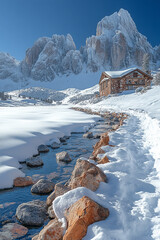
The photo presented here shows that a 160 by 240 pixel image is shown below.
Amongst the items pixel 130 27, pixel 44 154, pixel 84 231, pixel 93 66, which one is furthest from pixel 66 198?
pixel 130 27

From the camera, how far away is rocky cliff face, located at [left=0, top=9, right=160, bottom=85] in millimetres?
136875

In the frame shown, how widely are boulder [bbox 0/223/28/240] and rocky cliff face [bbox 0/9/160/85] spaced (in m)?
144

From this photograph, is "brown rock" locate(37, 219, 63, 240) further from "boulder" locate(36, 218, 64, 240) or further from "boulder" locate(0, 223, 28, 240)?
"boulder" locate(0, 223, 28, 240)

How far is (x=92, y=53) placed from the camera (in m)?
151

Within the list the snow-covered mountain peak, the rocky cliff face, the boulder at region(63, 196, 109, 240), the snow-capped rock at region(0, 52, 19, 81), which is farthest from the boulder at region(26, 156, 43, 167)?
the snow-capped rock at region(0, 52, 19, 81)

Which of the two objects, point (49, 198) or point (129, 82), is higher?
point (129, 82)

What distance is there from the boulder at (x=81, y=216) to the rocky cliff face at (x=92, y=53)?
14423cm

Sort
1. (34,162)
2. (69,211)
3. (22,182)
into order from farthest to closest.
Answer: (34,162), (22,182), (69,211)

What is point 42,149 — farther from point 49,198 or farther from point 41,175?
point 49,198

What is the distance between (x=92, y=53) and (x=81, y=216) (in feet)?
527

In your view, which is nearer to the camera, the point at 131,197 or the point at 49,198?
the point at 131,197

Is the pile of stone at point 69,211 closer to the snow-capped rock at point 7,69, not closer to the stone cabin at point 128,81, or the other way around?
the stone cabin at point 128,81

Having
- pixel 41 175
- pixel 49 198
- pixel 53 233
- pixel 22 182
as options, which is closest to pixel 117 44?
pixel 41 175

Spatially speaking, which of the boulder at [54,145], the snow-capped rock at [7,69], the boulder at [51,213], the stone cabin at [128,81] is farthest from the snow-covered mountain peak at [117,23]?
the boulder at [51,213]
